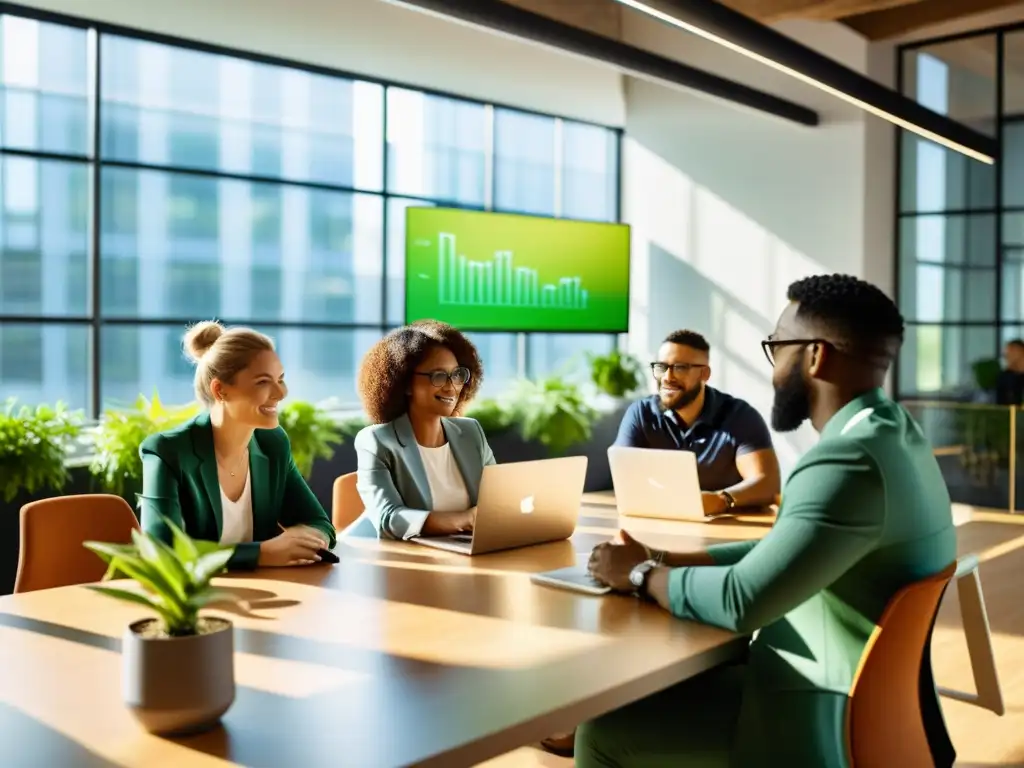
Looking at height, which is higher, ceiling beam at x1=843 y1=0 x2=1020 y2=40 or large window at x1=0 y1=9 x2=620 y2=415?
ceiling beam at x1=843 y1=0 x2=1020 y2=40

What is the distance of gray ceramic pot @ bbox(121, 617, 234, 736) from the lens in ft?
4.99

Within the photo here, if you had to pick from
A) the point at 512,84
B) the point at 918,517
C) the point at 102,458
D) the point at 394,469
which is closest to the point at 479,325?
the point at 512,84

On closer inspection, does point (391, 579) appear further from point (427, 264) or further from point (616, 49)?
point (427, 264)

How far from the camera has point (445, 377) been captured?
11.8ft

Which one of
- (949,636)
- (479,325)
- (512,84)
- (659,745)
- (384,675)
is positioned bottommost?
(949,636)

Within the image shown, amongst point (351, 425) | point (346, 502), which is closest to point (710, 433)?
point (346, 502)

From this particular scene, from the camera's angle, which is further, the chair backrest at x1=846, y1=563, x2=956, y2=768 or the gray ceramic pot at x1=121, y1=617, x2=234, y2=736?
the chair backrest at x1=846, y1=563, x2=956, y2=768

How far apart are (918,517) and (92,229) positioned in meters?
6.55

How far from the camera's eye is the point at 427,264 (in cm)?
834

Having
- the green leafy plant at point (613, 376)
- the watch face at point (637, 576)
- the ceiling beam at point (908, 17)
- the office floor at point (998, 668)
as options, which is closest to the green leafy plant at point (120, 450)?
the office floor at point (998, 668)

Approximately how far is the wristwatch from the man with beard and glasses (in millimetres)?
1617

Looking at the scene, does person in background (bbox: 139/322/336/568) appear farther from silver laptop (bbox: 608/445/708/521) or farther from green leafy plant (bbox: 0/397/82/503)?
green leafy plant (bbox: 0/397/82/503)

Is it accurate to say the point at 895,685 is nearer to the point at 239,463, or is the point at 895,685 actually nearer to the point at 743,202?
the point at 239,463

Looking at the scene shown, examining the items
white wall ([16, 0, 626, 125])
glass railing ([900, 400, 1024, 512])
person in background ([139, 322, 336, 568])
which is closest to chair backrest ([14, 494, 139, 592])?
person in background ([139, 322, 336, 568])
